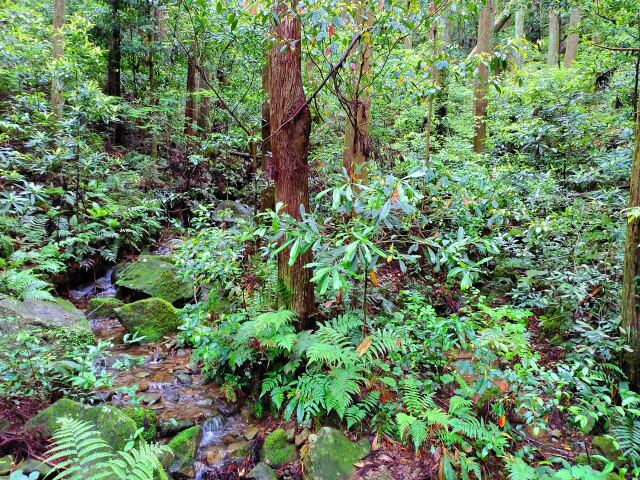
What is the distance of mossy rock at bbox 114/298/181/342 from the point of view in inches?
229

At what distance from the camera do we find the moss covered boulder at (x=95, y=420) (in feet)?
10.4

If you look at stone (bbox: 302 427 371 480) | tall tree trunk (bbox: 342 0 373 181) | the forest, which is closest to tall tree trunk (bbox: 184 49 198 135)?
the forest

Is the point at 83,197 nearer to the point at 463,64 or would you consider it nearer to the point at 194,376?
the point at 194,376

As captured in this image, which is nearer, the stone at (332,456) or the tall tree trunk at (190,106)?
the stone at (332,456)

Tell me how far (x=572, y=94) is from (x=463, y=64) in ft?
17.9

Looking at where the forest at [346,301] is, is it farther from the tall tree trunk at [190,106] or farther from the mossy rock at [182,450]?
the tall tree trunk at [190,106]

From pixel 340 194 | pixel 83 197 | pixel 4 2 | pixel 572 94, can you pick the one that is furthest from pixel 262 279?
pixel 4 2

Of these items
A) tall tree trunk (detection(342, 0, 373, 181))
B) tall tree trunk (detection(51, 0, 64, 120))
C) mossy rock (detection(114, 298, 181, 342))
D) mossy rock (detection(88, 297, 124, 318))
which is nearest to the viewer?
tall tree trunk (detection(342, 0, 373, 181))

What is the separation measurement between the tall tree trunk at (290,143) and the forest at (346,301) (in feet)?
0.08

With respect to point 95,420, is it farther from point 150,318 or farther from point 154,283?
point 154,283

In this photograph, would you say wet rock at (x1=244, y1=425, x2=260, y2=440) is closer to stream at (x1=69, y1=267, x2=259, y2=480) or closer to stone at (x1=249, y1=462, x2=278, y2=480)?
stream at (x1=69, y1=267, x2=259, y2=480)

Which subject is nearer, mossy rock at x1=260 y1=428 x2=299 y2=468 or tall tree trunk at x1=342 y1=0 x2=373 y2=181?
mossy rock at x1=260 y1=428 x2=299 y2=468

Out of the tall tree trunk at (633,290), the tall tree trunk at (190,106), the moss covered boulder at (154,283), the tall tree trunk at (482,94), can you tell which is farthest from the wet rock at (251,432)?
the tall tree trunk at (190,106)

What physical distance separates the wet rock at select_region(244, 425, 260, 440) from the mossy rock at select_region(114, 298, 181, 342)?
2564 millimetres
